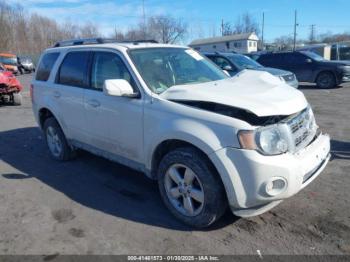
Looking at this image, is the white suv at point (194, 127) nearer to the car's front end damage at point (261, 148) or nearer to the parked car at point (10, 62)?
the car's front end damage at point (261, 148)

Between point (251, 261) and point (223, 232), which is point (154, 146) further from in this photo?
point (251, 261)

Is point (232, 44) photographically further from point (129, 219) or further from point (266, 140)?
point (266, 140)

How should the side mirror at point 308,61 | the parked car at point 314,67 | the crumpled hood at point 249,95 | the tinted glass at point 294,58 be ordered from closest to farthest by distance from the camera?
1. the crumpled hood at point 249,95
2. the parked car at point 314,67
3. the side mirror at point 308,61
4. the tinted glass at point 294,58

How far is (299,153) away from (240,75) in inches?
64.9

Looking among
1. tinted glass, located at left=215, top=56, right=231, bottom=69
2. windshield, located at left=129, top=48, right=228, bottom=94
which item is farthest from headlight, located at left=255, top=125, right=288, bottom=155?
tinted glass, located at left=215, top=56, right=231, bottom=69

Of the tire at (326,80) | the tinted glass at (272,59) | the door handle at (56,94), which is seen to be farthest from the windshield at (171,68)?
the tinted glass at (272,59)

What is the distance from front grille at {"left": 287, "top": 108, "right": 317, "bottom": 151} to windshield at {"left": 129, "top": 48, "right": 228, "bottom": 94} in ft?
4.31

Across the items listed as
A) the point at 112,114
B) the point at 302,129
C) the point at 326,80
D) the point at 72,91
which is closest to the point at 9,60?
the point at 326,80

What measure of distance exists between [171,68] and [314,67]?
1294 centimetres

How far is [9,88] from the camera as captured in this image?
40.4ft

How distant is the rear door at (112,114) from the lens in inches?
159

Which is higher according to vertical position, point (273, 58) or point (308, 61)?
point (273, 58)

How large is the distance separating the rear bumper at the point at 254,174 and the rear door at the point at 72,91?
254 cm

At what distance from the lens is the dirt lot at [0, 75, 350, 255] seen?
130 inches
